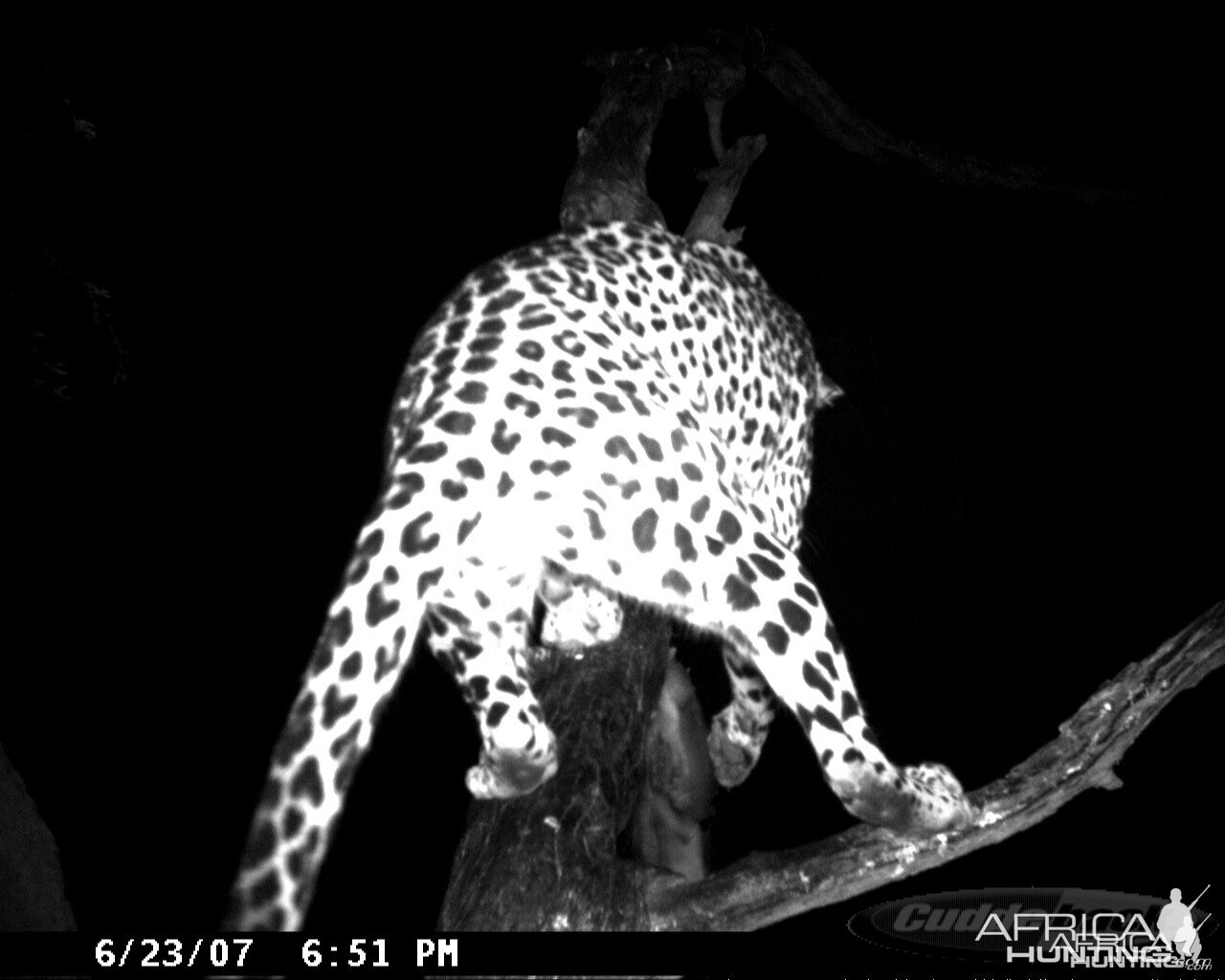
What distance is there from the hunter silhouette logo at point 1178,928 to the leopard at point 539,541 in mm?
470

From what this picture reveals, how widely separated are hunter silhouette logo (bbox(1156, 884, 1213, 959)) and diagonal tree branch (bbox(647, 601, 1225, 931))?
286mm

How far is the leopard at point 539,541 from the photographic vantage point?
1232 millimetres

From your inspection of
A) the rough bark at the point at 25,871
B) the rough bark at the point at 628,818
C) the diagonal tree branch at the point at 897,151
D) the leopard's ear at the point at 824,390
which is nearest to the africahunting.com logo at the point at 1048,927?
the rough bark at the point at 628,818

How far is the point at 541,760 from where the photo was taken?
5.89 ft

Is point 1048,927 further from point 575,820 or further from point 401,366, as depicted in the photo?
point 401,366

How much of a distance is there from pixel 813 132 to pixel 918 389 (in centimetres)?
117

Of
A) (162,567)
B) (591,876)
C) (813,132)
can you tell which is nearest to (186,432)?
(162,567)

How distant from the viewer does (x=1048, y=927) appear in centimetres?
169

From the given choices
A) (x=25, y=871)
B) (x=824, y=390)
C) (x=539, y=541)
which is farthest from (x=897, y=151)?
(x=25, y=871)

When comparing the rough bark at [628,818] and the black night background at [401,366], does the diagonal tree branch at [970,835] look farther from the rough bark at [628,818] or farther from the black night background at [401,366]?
the black night background at [401,366]

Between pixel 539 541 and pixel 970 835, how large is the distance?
0.89m

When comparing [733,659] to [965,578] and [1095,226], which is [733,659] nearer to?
[965,578]

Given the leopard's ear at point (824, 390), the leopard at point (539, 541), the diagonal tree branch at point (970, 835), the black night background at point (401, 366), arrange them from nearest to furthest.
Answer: the leopard at point (539, 541), the diagonal tree branch at point (970, 835), the leopard's ear at point (824, 390), the black night background at point (401, 366)

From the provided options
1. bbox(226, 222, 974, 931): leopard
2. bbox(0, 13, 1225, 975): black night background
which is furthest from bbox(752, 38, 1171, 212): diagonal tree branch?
bbox(226, 222, 974, 931): leopard
